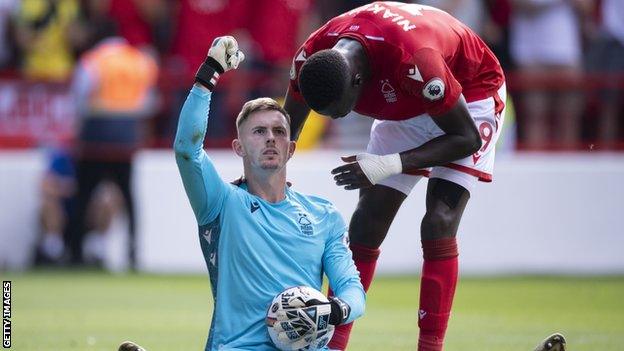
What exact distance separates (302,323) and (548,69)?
437 inches

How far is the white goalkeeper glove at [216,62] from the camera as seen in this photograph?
24.0 ft

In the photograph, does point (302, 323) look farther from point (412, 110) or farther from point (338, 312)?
point (412, 110)

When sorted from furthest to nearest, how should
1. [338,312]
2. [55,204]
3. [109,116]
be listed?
1. [109,116]
2. [55,204]
3. [338,312]

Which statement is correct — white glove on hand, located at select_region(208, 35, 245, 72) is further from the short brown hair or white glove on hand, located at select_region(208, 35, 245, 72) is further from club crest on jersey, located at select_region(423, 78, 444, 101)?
club crest on jersey, located at select_region(423, 78, 444, 101)

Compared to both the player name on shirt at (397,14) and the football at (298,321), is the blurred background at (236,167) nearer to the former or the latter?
the player name on shirt at (397,14)

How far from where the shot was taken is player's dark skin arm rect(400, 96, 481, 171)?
8.04m

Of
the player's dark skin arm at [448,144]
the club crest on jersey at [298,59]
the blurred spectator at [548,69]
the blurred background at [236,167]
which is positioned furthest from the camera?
the blurred spectator at [548,69]

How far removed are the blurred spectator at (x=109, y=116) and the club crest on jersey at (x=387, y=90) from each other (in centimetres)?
902

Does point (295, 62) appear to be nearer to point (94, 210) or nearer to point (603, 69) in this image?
point (94, 210)

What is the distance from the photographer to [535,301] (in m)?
13.8

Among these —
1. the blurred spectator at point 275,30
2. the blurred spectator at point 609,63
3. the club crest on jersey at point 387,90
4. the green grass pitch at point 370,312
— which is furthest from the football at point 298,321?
the blurred spectator at point 275,30

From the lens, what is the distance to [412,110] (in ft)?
27.7

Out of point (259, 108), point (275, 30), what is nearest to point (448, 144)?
point (259, 108)

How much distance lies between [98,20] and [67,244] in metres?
3.10
